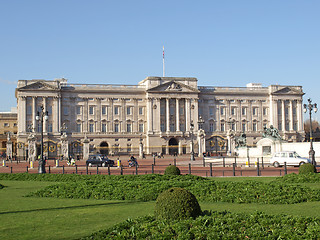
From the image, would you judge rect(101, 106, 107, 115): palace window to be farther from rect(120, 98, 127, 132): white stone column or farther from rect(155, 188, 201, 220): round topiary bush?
rect(155, 188, 201, 220): round topiary bush

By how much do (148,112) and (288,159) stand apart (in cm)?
5683

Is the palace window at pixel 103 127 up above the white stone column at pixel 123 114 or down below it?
below

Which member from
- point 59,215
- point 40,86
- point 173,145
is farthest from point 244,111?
point 59,215

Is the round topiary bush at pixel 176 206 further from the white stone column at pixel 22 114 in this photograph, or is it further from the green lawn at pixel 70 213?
the white stone column at pixel 22 114

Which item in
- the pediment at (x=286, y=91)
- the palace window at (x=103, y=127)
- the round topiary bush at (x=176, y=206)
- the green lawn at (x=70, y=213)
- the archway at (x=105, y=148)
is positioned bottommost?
the green lawn at (x=70, y=213)

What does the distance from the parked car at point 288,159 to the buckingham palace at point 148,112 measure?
155ft

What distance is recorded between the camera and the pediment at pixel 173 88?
9619 centimetres

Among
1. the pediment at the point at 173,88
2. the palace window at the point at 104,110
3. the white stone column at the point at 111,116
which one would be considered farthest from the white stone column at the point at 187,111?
the palace window at the point at 104,110

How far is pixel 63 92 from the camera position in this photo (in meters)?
93.4

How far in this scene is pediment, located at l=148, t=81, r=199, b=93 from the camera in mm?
96188

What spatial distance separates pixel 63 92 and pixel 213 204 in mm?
81126

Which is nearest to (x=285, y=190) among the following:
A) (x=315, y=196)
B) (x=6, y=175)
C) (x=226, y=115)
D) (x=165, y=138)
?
(x=315, y=196)

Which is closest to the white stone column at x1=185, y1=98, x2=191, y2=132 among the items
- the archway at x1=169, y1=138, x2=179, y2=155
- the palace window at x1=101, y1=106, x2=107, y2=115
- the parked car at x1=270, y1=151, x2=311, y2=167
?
the archway at x1=169, y1=138, x2=179, y2=155

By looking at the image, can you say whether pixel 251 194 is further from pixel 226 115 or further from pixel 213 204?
pixel 226 115
